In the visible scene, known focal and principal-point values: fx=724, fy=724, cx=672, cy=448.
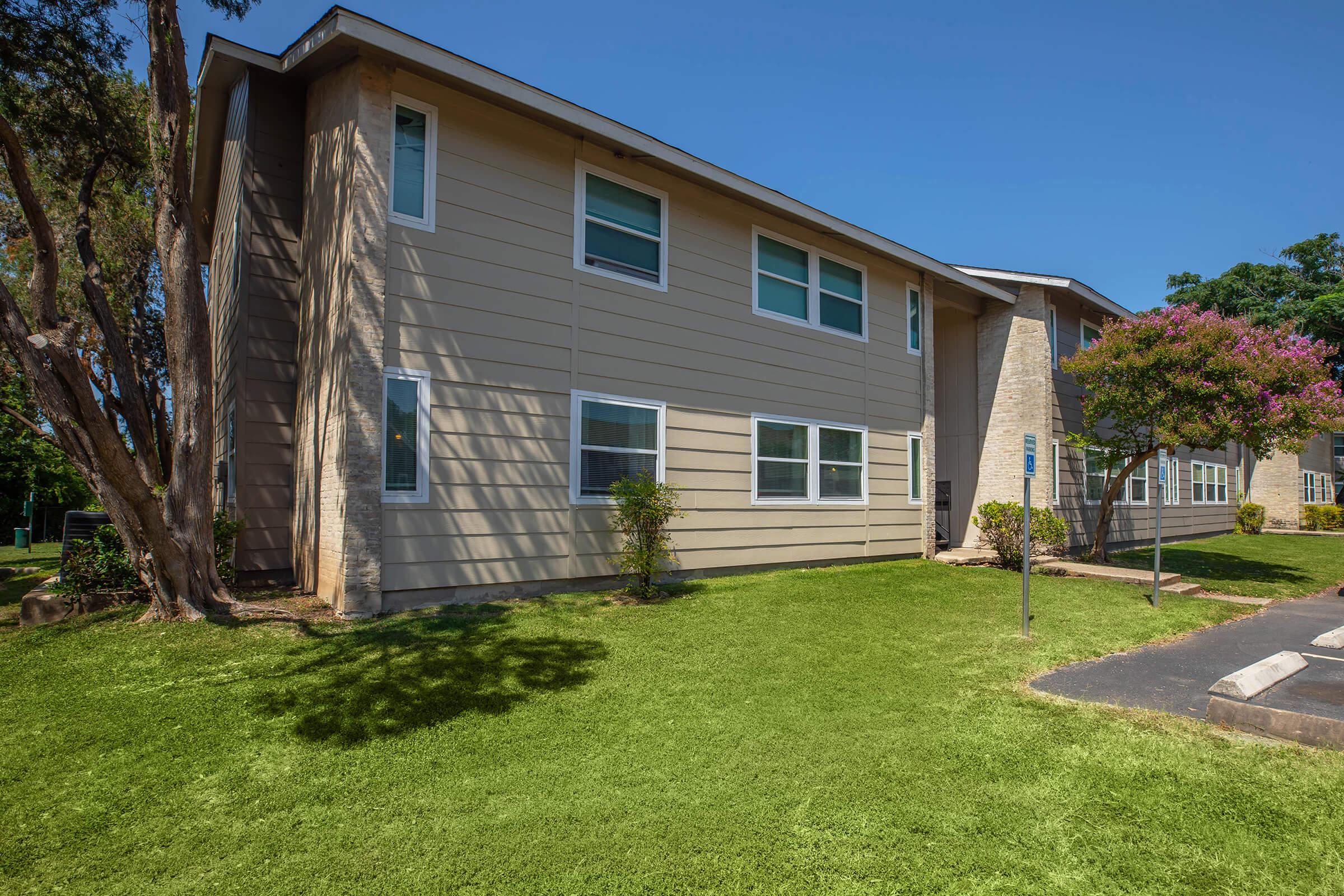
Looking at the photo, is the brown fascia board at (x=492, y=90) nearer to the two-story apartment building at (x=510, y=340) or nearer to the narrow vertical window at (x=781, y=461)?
the two-story apartment building at (x=510, y=340)

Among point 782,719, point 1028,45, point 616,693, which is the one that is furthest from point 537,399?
point 1028,45

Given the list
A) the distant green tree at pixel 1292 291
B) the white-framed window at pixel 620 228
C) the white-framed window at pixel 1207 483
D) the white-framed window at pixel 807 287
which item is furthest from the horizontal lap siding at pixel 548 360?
the distant green tree at pixel 1292 291

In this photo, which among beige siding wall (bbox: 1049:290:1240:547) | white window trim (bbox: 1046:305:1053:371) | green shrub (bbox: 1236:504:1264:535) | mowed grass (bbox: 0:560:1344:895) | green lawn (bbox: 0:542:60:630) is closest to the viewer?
mowed grass (bbox: 0:560:1344:895)

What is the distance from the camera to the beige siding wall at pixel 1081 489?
1584 centimetres

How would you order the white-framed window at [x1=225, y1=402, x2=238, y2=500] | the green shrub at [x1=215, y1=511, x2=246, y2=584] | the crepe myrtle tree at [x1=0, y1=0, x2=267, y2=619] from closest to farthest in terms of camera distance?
1. the crepe myrtle tree at [x1=0, y1=0, x2=267, y2=619]
2. the green shrub at [x1=215, y1=511, x2=246, y2=584]
3. the white-framed window at [x1=225, y1=402, x2=238, y2=500]

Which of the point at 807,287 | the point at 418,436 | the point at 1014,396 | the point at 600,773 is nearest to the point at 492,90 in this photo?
the point at 418,436

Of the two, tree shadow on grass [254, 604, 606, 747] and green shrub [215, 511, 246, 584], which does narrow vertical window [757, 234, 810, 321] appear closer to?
tree shadow on grass [254, 604, 606, 747]

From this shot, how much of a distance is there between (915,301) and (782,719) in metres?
11.1

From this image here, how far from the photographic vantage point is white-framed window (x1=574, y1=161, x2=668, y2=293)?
920 cm

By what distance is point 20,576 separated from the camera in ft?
39.0

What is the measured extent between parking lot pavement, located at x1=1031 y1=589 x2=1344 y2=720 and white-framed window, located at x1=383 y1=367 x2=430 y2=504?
240 inches

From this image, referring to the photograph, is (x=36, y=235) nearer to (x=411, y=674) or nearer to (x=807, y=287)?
(x=411, y=674)

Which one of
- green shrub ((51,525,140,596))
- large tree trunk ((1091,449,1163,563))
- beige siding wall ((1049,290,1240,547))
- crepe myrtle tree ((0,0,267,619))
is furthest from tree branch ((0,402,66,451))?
beige siding wall ((1049,290,1240,547))

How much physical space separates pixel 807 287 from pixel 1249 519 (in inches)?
893
